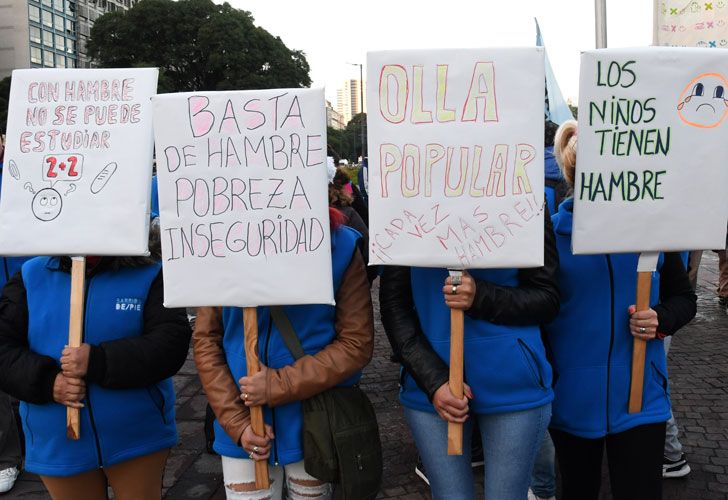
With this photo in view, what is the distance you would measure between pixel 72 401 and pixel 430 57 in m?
1.71

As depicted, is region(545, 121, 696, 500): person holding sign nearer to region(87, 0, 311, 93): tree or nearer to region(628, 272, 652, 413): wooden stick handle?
region(628, 272, 652, 413): wooden stick handle

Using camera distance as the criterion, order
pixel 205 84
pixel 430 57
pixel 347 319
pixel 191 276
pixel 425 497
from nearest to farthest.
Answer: pixel 430 57 < pixel 191 276 < pixel 347 319 < pixel 425 497 < pixel 205 84

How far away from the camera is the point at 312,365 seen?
238cm

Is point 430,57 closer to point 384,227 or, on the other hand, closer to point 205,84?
point 384,227

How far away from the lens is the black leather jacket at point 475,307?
7.48 feet

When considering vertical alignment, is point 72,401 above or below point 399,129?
below

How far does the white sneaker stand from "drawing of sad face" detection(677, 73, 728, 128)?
3941 millimetres

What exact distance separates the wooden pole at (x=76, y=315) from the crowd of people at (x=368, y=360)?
4 centimetres

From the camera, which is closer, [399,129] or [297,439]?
[399,129]

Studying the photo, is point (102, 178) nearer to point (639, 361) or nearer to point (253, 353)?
point (253, 353)

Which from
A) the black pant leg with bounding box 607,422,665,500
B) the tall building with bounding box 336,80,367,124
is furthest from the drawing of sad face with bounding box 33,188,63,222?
the tall building with bounding box 336,80,367,124

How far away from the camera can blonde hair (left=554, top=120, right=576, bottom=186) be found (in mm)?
2588

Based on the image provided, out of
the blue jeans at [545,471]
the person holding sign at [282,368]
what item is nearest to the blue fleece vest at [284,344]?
the person holding sign at [282,368]

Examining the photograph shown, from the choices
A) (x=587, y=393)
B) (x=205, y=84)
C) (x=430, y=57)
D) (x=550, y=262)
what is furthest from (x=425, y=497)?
(x=205, y=84)
